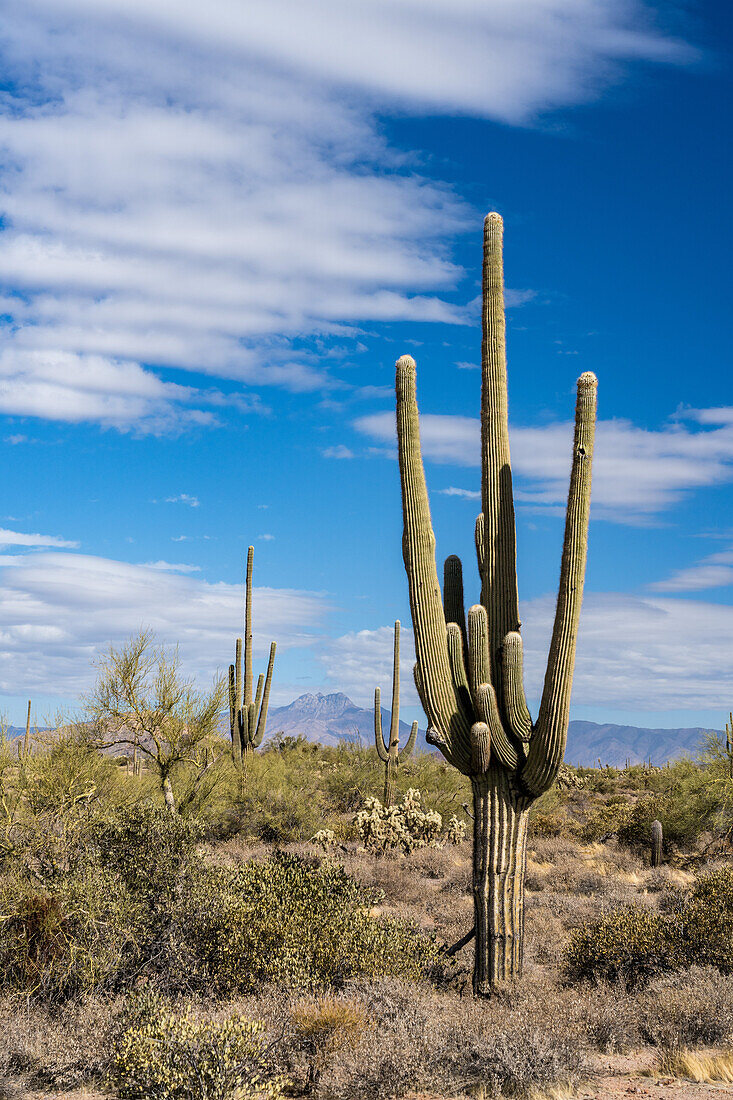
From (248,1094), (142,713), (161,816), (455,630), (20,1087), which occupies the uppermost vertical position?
(455,630)

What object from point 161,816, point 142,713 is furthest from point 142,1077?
point 142,713

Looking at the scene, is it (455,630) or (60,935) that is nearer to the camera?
(60,935)

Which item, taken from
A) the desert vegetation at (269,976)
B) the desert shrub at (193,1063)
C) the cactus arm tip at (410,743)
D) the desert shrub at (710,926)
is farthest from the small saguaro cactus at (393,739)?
the desert shrub at (193,1063)

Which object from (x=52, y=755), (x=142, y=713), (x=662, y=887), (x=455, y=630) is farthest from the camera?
(x=662, y=887)

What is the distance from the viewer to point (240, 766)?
22.5 meters

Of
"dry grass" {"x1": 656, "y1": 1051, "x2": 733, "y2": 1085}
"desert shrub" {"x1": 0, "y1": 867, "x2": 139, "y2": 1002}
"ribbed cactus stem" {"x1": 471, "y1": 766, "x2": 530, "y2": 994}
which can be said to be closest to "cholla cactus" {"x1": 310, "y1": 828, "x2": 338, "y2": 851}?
"ribbed cactus stem" {"x1": 471, "y1": 766, "x2": 530, "y2": 994}

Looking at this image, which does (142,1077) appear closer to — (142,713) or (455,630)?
(455,630)

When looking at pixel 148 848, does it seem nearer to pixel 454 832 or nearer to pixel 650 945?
pixel 650 945

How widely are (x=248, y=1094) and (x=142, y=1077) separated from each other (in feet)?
2.33

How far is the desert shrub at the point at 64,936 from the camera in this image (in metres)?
8.02

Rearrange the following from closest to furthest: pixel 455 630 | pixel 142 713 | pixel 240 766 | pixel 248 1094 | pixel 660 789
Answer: pixel 248 1094, pixel 455 630, pixel 142 713, pixel 240 766, pixel 660 789

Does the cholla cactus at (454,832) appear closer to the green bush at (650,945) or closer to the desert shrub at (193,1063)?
the green bush at (650,945)

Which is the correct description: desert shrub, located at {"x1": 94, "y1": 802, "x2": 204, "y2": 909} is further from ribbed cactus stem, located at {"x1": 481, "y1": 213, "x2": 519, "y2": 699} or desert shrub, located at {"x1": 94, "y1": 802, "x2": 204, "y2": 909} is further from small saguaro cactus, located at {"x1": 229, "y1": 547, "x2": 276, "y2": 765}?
small saguaro cactus, located at {"x1": 229, "y1": 547, "x2": 276, "y2": 765}

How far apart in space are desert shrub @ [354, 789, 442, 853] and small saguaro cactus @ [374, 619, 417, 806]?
11.1ft
